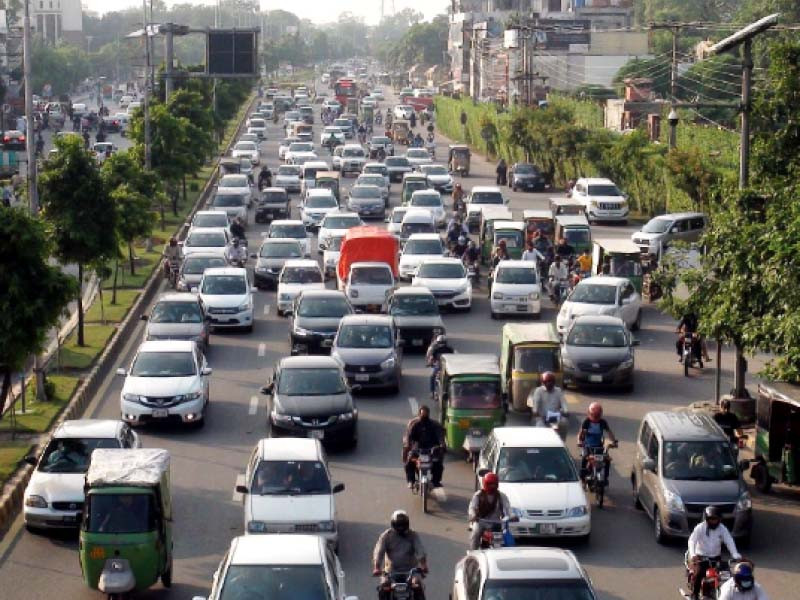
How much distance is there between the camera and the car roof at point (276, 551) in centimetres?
1650

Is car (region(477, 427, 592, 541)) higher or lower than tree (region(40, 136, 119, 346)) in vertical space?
lower

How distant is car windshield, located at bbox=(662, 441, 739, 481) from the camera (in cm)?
2258

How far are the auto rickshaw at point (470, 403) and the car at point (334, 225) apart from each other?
24714mm

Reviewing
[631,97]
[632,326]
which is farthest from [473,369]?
[631,97]

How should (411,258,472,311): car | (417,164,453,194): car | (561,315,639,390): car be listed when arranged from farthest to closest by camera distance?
(417,164,453,194): car → (411,258,472,311): car → (561,315,639,390): car

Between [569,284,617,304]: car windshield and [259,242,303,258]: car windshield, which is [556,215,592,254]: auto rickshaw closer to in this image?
[259,242,303,258]: car windshield

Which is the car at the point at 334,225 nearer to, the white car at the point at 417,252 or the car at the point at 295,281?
the white car at the point at 417,252

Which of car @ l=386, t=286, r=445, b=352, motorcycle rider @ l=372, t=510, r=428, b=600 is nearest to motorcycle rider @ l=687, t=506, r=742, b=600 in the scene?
motorcycle rider @ l=372, t=510, r=428, b=600

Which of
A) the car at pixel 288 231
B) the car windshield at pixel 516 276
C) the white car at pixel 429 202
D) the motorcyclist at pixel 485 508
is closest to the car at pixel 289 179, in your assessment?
the white car at pixel 429 202

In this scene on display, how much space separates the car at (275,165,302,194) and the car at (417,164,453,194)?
5774 mm

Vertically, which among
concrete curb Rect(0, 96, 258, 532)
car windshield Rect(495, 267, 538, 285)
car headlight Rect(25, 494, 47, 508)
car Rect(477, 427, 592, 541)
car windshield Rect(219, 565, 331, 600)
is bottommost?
concrete curb Rect(0, 96, 258, 532)

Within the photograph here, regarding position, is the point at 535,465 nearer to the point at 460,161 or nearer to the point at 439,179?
the point at 439,179

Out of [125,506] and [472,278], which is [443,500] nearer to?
[125,506]

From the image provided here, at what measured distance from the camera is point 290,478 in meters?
21.8
